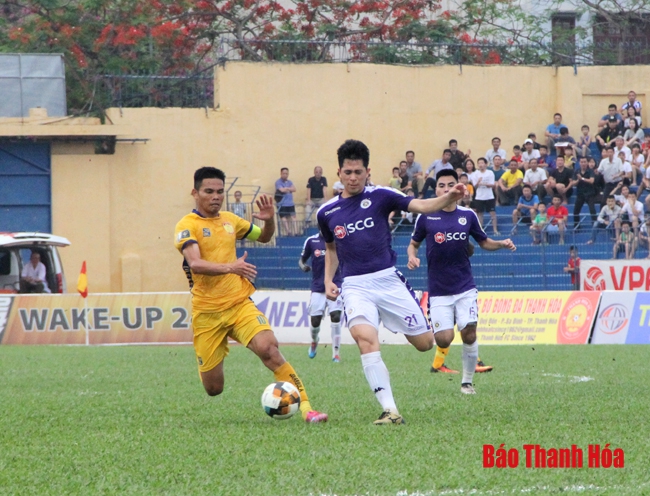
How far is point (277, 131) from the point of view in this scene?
2997cm

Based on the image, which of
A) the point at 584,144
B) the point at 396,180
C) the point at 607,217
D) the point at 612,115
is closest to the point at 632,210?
the point at 607,217

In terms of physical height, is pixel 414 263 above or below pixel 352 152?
below

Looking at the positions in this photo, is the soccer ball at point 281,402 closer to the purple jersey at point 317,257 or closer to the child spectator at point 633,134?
the purple jersey at point 317,257

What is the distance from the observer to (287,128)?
30.0m

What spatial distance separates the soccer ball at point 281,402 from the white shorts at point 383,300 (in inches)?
28.8

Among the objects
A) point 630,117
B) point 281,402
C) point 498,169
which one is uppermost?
point 630,117

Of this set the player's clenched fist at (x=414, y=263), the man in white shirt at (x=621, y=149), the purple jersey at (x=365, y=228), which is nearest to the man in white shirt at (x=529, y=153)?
the man in white shirt at (x=621, y=149)

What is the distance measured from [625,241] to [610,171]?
2738mm

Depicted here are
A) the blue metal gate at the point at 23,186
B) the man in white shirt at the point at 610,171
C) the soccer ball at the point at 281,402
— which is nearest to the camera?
the soccer ball at the point at 281,402

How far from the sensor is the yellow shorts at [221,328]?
336 inches

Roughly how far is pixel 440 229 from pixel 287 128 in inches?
752

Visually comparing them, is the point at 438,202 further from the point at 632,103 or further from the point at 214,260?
the point at 632,103

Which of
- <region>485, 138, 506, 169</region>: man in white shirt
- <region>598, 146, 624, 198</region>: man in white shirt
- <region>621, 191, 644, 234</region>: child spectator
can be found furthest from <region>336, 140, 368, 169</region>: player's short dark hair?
<region>485, 138, 506, 169</region>: man in white shirt

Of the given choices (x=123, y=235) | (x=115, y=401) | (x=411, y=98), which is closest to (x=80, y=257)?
(x=123, y=235)
